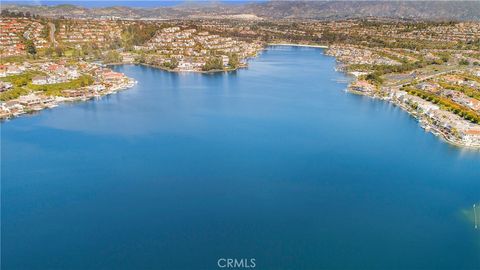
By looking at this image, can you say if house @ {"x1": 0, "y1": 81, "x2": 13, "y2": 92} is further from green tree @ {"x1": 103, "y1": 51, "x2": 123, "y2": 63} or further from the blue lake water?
green tree @ {"x1": 103, "y1": 51, "x2": 123, "y2": 63}

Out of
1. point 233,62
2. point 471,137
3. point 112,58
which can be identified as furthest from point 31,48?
point 471,137

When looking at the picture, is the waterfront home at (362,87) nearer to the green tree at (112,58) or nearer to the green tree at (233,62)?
the green tree at (233,62)

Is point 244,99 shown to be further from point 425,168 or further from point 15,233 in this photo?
point 15,233

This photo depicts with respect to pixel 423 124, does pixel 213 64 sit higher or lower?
higher

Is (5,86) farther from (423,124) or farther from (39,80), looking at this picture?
(423,124)

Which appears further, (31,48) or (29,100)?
(31,48)
